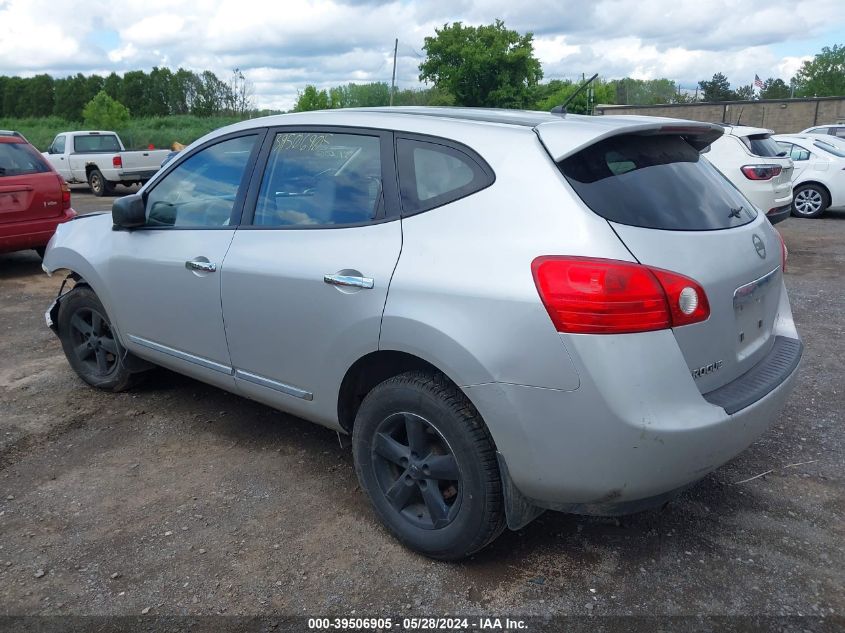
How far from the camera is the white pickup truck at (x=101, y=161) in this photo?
18.4 metres

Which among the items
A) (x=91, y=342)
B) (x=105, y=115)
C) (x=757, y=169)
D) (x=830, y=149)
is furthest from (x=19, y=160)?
(x=105, y=115)

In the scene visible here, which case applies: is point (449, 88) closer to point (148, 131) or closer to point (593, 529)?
point (148, 131)

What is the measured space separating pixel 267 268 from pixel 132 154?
1687 cm

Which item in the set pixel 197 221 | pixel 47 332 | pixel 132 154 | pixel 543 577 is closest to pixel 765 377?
pixel 543 577

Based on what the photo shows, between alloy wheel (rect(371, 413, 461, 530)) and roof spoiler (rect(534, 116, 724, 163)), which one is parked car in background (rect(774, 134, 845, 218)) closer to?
roof spoiler (rect(534, 116, 724, 163))

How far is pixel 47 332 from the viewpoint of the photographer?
21.2 feet

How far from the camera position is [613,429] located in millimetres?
2391

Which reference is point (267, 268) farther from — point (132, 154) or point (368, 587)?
point (132, 154)

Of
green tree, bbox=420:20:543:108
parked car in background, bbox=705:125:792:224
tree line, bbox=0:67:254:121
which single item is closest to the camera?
parked car in background, bbox=705:125:792:224

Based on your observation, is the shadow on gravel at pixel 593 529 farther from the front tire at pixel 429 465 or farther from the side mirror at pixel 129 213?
the side mirror at pixel 129 213

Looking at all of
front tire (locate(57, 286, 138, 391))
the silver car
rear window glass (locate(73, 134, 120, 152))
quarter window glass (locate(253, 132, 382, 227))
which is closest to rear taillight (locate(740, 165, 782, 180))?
the silver car

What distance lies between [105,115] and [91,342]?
1899 inches

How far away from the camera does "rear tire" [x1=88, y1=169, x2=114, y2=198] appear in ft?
61.1

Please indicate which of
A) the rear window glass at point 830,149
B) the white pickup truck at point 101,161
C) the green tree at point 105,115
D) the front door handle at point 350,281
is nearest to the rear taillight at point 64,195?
the front door handle at point 350,281
